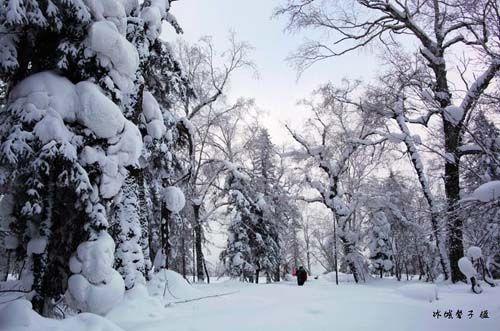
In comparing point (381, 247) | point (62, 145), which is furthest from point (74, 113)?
point (381, 247)

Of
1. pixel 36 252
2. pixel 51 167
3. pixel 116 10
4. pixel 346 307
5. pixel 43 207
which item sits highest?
pixel 116 10

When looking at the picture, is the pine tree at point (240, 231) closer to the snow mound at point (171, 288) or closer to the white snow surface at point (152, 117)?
the snow mound at point (171, 288)

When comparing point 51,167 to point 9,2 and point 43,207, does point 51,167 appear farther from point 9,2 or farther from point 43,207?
point 9,2

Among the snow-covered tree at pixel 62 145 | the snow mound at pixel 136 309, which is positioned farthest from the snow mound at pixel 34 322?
the snow mound at pixel 136 309

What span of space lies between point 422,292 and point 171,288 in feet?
20.4

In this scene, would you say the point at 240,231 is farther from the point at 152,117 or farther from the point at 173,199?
the point at 152,117

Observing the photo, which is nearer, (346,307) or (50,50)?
(50,50)

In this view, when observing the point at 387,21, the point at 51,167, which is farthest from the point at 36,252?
the point at 387,21

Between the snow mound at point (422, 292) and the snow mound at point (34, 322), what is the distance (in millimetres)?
7615

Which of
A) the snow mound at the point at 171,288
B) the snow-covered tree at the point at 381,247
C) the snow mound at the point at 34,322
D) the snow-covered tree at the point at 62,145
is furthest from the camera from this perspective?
the snow-covered tree at the point at 381,247

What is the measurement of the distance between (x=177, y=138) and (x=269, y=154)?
15.5 meters

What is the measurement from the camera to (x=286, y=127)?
21.6 meters

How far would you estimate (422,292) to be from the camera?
9180mm

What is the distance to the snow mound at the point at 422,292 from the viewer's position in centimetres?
A: 888
